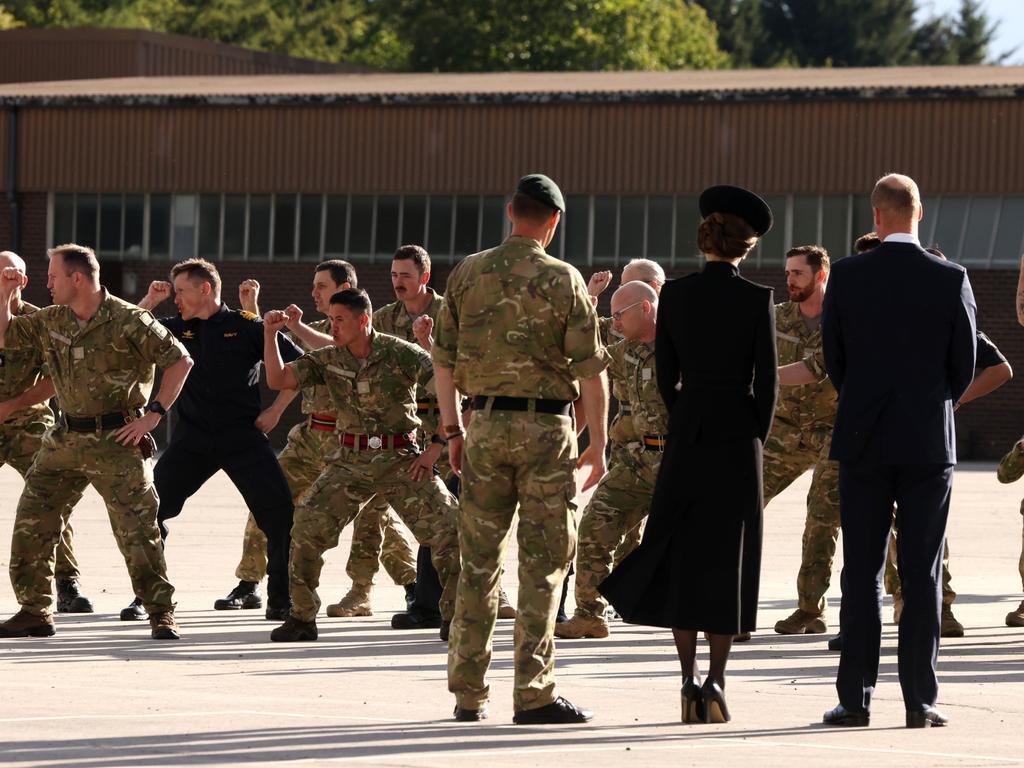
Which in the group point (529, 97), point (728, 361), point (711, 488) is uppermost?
point (529, 97)

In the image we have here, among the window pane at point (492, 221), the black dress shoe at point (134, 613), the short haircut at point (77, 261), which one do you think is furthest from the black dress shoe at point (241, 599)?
the window pane at point (492, 221)

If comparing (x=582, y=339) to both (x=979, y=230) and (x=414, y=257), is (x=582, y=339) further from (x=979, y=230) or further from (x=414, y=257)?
(x=979, y=230)

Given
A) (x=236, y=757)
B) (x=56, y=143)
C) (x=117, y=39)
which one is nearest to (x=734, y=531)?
(x=236, y=757)

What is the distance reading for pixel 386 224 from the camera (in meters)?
36.5

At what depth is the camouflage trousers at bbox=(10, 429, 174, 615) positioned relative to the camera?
10.5 meters

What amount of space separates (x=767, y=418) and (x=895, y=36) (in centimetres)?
7684

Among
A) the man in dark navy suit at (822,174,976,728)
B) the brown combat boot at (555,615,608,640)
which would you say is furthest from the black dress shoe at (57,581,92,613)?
the man in dark navy suit at (822,174,976,728)

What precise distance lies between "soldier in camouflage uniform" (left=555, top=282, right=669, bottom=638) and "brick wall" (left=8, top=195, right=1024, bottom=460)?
907 inches

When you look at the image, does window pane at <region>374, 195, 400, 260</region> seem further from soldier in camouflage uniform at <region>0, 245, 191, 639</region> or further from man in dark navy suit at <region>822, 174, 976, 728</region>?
man in dark navy suit at <region>822, 174, 976, 728</region>

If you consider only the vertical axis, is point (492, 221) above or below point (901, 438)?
above

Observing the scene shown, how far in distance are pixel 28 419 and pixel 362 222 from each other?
966 inches

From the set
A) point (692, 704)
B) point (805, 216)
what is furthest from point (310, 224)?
point (692, 704)

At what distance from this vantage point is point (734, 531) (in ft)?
25.7

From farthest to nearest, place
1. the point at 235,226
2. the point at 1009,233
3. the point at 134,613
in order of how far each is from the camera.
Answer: the point at 235,226
the point at 1009,233
the point at 134,613
